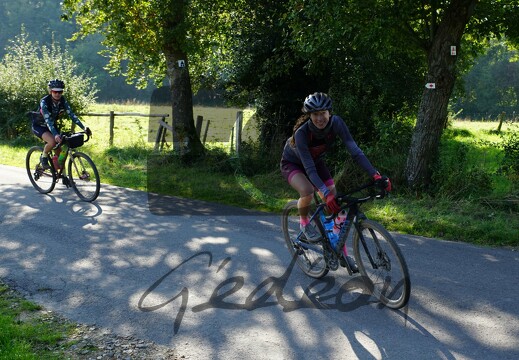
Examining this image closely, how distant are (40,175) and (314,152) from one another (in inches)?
289

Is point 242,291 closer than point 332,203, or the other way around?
point 332,203

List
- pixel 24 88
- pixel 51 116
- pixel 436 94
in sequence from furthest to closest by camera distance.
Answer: pixel 24 88, pixel 436 94, pixel 51 116

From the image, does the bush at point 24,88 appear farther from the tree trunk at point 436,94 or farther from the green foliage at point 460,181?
the green foliage at point 460,181

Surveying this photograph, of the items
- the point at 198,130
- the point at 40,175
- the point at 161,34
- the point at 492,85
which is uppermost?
the point at 492,85

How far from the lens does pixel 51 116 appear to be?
11055mm

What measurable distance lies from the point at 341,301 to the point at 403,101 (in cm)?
1087

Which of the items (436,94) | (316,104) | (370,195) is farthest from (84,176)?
(436,94)

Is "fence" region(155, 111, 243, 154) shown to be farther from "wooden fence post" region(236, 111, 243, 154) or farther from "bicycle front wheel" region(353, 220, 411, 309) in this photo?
"bicycle front wheel" region(353, 220, 411, 309)

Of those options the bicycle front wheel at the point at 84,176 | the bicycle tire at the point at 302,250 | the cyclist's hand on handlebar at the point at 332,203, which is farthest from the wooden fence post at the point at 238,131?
the cyclist's hand on handlebar at the point at 332,203

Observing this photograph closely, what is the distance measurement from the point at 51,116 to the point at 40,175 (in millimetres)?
1371

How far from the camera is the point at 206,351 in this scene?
4.61m

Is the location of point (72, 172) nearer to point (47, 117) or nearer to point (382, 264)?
point (47, 117)

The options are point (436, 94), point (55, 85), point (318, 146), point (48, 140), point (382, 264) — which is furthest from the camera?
point (436, 94)

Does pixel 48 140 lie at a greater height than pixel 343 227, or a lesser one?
lesser
